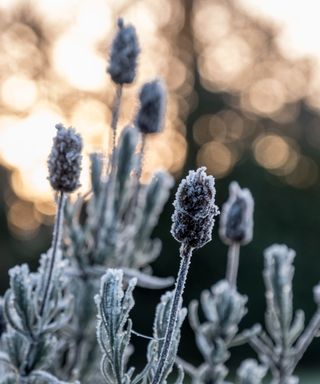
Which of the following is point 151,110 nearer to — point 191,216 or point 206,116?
point 191,216

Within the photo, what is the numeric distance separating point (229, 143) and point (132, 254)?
11.5 meters

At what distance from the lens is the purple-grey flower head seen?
2.81 ft

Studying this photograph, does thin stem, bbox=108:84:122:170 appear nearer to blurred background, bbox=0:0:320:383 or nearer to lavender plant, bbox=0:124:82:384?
lavender plant, bbox=0:124:82:384

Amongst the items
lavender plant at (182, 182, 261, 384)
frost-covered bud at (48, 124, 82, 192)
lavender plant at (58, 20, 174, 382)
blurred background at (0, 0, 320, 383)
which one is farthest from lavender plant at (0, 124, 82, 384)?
blurred background at (0, 0, 320, 383)

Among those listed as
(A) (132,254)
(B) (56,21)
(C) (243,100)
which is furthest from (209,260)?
(A) (132,254)

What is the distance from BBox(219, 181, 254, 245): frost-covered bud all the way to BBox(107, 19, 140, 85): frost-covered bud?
0.27 metres

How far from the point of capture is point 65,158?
111 centimetres

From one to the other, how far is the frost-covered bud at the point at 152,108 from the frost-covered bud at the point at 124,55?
0.10 m

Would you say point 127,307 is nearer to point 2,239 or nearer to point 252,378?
point 252,378

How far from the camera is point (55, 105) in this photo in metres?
11.3

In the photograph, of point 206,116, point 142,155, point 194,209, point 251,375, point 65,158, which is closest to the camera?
point 194,209

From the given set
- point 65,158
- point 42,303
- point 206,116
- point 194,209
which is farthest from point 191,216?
point 206,116

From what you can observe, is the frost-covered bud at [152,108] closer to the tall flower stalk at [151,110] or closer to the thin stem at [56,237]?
the tall flower stalk at [151,110]

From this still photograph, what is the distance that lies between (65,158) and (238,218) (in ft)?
1.55
